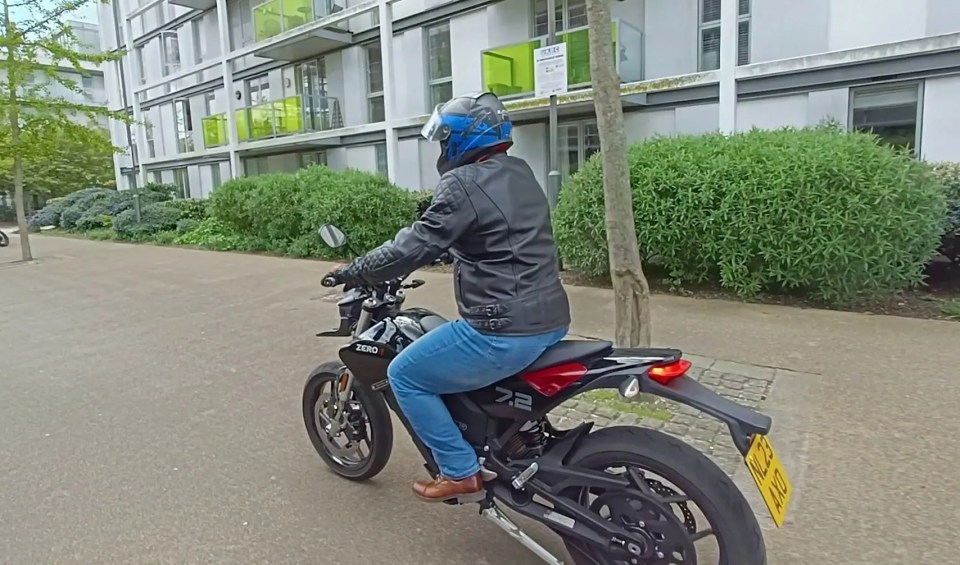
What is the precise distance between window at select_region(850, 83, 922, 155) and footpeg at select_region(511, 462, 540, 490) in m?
9.34

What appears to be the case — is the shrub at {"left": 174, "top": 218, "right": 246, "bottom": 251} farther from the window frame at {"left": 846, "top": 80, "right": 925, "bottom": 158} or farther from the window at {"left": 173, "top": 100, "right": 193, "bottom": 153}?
the window frame at {"left": 846, "top": 80, "right": 925, "bottom": 158}

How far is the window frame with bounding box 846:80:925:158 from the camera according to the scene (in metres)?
9.13

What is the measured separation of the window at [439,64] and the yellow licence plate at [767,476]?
14384 millimetres

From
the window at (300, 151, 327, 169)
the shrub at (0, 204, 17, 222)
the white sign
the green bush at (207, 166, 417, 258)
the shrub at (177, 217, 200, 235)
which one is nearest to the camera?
the white sign

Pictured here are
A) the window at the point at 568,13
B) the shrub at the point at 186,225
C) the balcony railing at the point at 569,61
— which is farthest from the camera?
the shrub at the point at 186,225

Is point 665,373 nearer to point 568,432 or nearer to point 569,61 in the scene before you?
point 568,432

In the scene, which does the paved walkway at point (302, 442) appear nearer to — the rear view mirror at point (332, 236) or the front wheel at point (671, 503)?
the front wheel at point (671, 503)

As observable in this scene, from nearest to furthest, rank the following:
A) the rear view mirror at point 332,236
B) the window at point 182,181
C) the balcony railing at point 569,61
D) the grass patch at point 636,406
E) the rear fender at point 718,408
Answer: the rear fender at point 718,408 → the rear view mirror at point 332,236 → the grass patch at point 636,406 → the balcony railing at point 569,61 → the window at point 182,181

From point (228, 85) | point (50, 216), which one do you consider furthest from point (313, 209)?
point (50, 216)

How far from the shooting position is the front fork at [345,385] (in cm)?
294

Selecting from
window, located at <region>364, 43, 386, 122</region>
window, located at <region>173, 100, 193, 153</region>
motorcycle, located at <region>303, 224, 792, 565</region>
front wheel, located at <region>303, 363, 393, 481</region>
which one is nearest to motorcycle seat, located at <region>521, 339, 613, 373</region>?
motorcycle, located at <region>303, 224, 792, 565</region>

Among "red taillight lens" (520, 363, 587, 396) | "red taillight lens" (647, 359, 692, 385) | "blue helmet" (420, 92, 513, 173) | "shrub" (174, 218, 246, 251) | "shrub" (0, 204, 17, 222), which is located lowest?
"shrub" (174, 218, 246, 251)

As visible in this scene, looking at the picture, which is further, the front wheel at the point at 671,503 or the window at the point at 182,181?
the window at the point at 182,181

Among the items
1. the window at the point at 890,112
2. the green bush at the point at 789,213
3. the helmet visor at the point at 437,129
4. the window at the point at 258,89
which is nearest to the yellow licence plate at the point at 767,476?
the helmet visor at the point at 437,129
